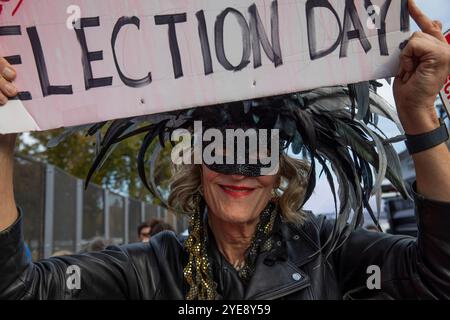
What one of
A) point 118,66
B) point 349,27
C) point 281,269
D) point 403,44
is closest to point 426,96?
point 403,44

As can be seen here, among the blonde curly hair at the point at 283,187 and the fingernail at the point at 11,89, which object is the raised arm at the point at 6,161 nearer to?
the fingernail at the point at 11,89

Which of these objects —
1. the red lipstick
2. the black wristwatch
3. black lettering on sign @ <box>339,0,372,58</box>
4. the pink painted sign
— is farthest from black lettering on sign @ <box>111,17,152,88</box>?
the black wristwatch

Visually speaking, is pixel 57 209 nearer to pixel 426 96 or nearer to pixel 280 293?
pixel 280 293

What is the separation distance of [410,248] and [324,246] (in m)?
0.32

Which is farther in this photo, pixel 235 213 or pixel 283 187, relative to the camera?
pixel 283 187

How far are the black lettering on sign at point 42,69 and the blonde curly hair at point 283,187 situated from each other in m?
0.68

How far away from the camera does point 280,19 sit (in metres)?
1.90

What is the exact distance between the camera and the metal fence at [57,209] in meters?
5.90

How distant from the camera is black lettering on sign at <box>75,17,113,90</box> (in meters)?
1.88

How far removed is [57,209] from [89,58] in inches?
212

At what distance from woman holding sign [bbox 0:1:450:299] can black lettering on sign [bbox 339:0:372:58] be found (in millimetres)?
168

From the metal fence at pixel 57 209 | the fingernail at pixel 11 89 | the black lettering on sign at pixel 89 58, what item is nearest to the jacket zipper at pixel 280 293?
the black lettering on sign at pixel 89 58

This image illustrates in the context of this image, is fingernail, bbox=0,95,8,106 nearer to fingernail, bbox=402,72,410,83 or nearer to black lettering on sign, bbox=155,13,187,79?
black lettering on sign, bbox=155,13,187,79

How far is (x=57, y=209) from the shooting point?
6930 millimetres
